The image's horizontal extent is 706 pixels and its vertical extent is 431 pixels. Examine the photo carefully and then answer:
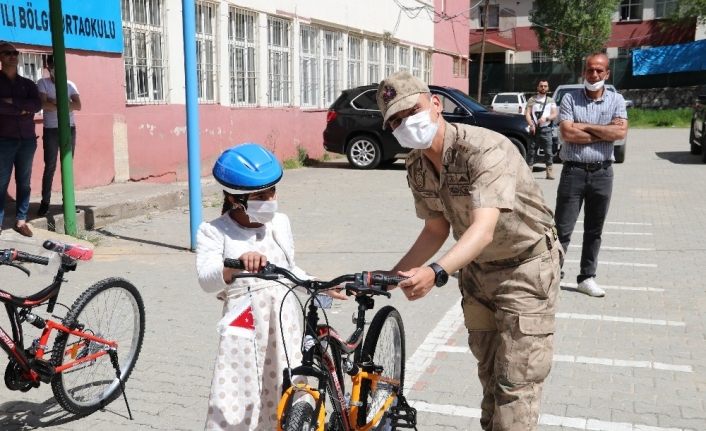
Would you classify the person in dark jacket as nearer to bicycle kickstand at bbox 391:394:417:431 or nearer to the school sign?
the school sign

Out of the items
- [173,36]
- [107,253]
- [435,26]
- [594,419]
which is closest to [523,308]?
[594,419]

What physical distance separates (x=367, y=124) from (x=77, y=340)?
12764 mm

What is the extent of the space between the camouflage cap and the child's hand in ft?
2.26

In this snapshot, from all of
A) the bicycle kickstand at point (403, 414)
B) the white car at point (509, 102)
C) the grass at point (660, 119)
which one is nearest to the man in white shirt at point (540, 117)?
the bicycle kickstand at point (403, 414)

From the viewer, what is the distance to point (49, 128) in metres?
9.20

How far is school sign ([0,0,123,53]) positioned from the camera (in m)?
9.62

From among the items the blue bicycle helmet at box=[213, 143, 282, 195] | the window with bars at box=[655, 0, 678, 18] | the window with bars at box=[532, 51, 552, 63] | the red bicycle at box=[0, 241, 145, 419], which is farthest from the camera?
the window with bars at box=[532, 51, 552, 63]

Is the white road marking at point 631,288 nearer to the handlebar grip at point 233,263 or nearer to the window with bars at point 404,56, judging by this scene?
the handlebar grip at point 233,263

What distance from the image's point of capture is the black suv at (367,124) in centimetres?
A: 1602

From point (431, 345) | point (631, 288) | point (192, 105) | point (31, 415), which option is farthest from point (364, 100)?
point (31, 415)

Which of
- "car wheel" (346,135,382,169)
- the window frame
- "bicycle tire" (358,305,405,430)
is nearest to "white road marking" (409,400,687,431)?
"bicycle tire" (358,305,405,430)

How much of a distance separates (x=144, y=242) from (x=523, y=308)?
6.26 m

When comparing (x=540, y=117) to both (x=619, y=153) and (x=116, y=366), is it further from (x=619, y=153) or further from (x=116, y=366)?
(x=116, y=366)

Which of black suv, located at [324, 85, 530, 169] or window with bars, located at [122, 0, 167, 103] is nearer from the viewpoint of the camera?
window with bars, located at [122, 0, 167, 103]
